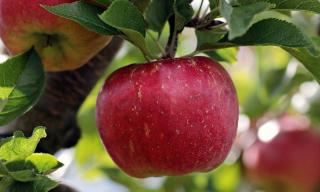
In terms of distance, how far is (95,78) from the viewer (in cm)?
125

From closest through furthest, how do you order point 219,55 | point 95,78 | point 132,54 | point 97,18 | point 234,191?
point 97,18 → point 219,55 → point 95,78 → point 132,54 → point 234,191

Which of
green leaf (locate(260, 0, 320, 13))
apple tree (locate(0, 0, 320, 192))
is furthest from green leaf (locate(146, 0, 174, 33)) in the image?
green leaf (locate(260, 0, 320, 13))

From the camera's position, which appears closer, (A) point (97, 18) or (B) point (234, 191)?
(A) point (97, 18)

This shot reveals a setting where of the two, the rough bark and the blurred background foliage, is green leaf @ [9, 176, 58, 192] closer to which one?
the rough bark

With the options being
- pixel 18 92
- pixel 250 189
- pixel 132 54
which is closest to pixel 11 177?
pixel 18 92

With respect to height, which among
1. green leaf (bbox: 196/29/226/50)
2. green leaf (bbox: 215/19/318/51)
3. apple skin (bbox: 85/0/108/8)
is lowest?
green leaf (bbox: 196/29/226/50)

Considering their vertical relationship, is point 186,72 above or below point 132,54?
above

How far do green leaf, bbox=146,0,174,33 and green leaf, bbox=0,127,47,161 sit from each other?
0.24m

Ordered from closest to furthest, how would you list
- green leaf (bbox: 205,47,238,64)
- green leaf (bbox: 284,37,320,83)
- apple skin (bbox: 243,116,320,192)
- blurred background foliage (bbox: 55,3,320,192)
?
green leaf (bbox: 284,37,320,83)
green leaf (bbox: 205,47,238,64)
blurred background foliage (bbox: 55,3,320,192)
apple skin (bbox: 243,116,320,192)

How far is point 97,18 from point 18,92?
5.9 inches

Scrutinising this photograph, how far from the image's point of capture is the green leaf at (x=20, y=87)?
90 cm

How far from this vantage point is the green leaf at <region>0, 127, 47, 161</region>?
0.77m

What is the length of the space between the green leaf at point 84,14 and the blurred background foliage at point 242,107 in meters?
0.73

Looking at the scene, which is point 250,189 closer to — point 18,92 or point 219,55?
point 219,55
